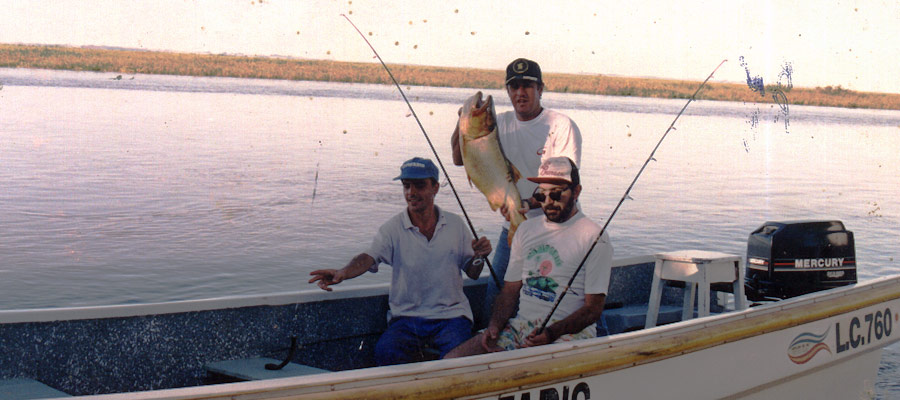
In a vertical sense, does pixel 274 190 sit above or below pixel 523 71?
below

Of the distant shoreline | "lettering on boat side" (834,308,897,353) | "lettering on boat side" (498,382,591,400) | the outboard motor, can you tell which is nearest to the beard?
"lettering on boat side" (498,382,591,400)

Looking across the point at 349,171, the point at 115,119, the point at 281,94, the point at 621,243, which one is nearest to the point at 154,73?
the point at 281,94

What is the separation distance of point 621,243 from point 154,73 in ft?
160

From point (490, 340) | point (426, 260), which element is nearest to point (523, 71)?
point (426, 260)

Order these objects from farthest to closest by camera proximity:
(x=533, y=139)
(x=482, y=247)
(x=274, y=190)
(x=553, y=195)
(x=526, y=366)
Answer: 1. (x=274, y=190)
2. (x=533, y=139)
3. (x=482, y=247)
4. (x=553, y=195)
5. (x=526, y=366)

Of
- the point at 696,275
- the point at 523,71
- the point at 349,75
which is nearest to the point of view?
the point at 523,71

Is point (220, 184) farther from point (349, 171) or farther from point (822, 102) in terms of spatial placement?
point (822, 102)

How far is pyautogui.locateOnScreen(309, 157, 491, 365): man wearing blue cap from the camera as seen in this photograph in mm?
4438

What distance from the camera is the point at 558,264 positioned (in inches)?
159

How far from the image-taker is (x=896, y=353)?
788 centimetres

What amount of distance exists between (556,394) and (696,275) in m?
1.40

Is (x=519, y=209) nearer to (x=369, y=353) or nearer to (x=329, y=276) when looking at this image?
(x=329, y=276)

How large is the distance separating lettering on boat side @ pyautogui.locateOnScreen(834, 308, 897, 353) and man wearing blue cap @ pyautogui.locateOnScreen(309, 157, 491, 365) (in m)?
2.23

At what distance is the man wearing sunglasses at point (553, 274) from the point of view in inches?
155
